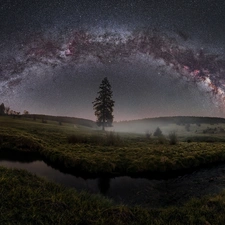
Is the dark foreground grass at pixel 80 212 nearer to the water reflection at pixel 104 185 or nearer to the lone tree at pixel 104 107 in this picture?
the water reflection at pixel 104 185

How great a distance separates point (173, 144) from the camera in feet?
113

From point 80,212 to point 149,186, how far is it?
25.1ft

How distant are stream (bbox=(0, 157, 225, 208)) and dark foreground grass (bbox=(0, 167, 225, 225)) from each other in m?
2.06

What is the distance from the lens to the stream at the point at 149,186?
13.3 m

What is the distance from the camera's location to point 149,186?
15781 mm

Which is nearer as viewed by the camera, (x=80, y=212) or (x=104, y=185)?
(x=80, y=212)

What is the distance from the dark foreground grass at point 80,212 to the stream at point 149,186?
2.06 m

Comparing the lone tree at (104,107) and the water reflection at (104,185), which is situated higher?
the lone tree at (104,107)

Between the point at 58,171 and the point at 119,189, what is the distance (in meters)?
6.98

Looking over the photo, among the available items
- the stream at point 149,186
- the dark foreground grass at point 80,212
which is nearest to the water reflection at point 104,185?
the stream at point 149,186

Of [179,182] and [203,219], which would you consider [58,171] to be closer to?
[179,182]

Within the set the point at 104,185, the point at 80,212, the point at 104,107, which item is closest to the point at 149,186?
the point at 104,185

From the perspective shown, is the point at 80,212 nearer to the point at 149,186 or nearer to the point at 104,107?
the point at 149,186

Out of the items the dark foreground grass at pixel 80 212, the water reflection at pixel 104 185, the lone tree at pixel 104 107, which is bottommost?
the water reflection at pixel 104 185
